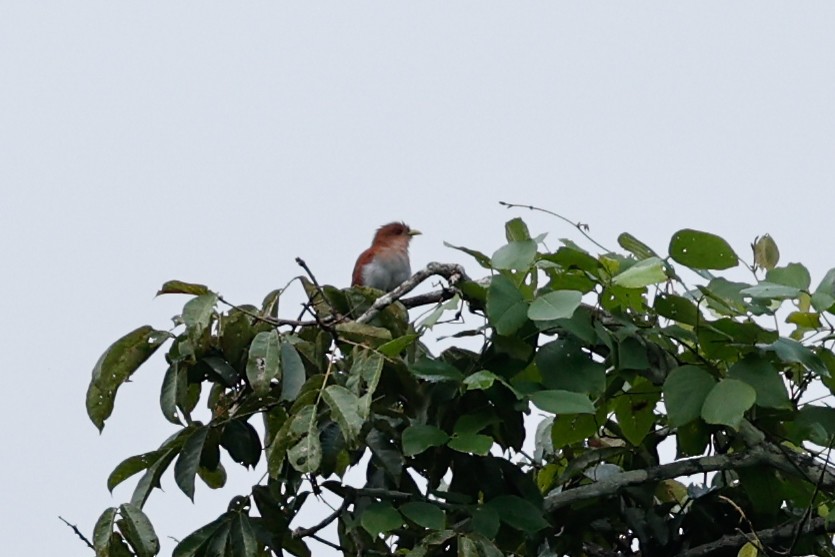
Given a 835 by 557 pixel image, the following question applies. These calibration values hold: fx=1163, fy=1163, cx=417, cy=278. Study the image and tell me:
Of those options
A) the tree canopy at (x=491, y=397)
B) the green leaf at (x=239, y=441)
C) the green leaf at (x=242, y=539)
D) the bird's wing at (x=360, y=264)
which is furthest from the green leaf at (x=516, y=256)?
the bird's wing at (x=360, y=264)

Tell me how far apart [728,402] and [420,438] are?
0.65 m

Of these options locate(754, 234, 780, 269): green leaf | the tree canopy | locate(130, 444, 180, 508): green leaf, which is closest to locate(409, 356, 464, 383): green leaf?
the tree canopy

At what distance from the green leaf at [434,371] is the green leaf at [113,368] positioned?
0.58m

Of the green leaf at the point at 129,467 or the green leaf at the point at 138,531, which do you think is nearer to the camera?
the green leaf at the point at 138,531

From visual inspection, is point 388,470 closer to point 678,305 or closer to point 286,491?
point 286,491

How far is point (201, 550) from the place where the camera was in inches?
98.2

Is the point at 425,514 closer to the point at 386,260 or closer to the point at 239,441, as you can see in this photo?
the point at 239,441

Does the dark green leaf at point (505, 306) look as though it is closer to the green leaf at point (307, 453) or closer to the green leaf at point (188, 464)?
the green leaf at point (307, 453)

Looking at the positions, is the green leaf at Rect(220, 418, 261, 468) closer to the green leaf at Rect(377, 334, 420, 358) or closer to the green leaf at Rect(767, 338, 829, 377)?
the green leaf at Rect(377, 334, 420, 358)

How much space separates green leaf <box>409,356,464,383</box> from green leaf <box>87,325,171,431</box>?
58 centimetres

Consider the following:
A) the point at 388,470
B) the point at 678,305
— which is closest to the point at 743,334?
the point at 678,305

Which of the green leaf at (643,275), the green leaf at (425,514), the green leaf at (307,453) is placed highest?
Answer: the green leaf at (643,275)

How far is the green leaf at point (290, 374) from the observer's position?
2465 millimetres

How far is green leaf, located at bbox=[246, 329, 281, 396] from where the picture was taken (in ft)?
7.84
